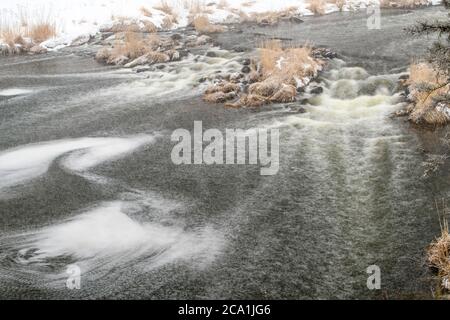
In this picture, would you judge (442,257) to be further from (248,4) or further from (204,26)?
(248,4)

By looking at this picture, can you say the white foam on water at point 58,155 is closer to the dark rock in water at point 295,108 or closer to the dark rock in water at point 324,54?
the dark rock in water at point 295,108

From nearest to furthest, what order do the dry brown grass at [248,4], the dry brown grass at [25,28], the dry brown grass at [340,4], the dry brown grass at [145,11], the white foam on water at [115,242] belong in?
the white foam on water at [115,242] → the dry brown grass at [25,28] → the dry brown grass at [145,11] → the dry brown grass at [340,4] → the dry brown grass at [248,4]

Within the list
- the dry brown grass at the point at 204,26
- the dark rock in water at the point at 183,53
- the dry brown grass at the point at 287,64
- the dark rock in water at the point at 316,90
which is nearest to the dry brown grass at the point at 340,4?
the dry brown grass at the point at 204,26

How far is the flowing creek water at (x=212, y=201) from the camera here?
21.3ft

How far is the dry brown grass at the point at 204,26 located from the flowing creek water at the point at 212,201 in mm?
10462

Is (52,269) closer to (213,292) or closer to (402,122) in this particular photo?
Result: (213,292)

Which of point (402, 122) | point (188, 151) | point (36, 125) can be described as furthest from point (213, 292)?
point (36, 125)

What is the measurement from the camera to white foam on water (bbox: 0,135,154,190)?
10344mm

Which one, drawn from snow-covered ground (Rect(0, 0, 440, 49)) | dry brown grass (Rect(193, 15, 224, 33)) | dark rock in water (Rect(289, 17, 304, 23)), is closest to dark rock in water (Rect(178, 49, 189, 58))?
dry brown grass (Rect(193, 15, 224, 33))

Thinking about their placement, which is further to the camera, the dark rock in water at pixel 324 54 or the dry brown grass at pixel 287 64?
the dark rock in water at pixel 324 54

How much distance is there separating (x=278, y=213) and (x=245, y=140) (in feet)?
12.2

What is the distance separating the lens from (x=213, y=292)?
6.21 meters
